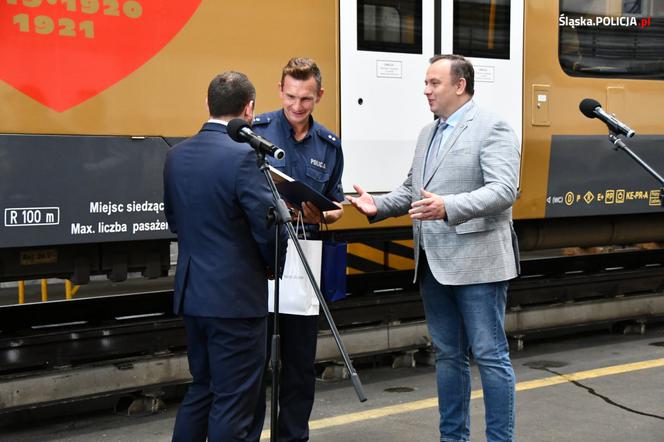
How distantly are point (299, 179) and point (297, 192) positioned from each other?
38cm

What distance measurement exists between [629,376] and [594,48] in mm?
2304

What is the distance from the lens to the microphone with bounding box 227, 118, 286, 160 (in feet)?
10.1

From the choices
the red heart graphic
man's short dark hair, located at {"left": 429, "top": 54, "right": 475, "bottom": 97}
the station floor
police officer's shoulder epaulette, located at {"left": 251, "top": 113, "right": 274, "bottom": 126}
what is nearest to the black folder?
police officer's shoulder epaulette, located at {"left": 251, "top": 113, "right": 274, "bottom": 126}

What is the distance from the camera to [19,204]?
4.39 meters

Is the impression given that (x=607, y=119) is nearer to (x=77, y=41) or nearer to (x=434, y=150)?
(x=434, y=150)

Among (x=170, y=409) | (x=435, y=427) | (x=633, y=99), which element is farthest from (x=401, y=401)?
(x=633, y=99)

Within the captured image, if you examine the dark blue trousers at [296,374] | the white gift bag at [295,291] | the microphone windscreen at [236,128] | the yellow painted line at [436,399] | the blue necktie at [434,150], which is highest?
the microphone windscreen at [236,128]

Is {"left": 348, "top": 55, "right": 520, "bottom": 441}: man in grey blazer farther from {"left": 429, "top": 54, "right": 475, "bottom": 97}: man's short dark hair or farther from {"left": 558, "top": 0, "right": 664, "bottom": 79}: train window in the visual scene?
{"left": 558, "top": 0, "right": 664, "bottom": 79}: train window

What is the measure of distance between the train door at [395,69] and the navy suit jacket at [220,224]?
204 cm

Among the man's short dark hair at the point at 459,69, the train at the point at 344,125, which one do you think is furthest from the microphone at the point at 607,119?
the man's short dark hair at the point at 459,69

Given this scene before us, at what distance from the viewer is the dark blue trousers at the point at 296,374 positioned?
3.98 meters

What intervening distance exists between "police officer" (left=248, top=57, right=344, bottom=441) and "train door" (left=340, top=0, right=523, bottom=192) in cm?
135

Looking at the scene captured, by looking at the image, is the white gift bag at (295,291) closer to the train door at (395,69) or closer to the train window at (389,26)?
the train door at (395,69)

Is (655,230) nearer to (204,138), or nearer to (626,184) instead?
(626,184)
